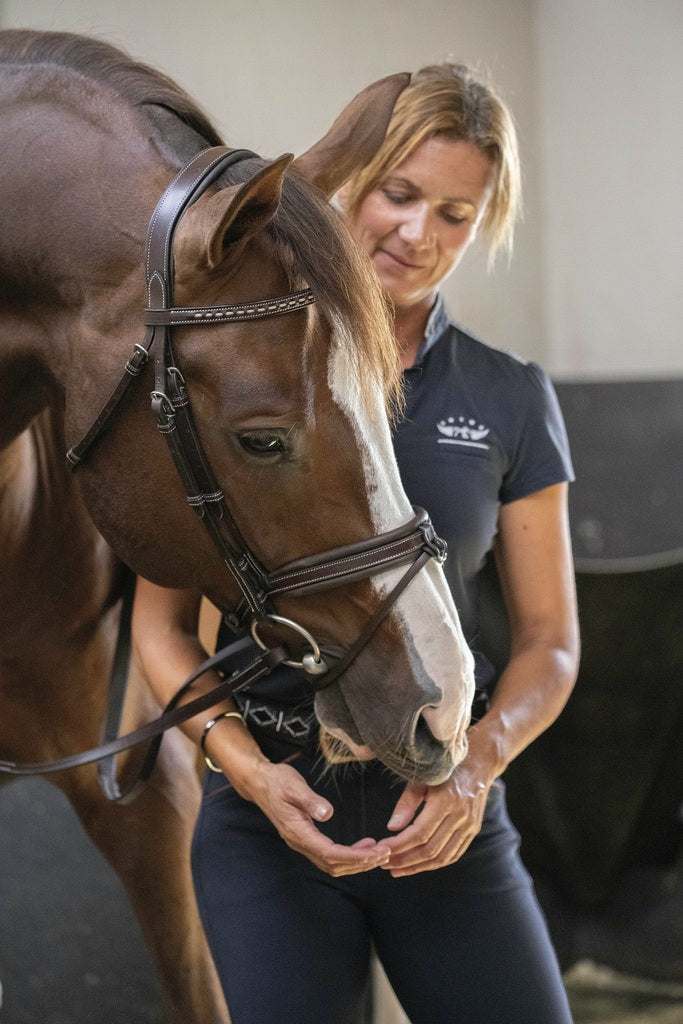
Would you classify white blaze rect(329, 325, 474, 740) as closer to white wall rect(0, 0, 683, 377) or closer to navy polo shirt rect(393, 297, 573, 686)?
navy polo shirt rect(393, 297, 573, 686)

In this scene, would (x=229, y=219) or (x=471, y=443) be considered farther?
(x=471, y=443)

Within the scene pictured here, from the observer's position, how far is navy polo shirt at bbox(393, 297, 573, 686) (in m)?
1.10

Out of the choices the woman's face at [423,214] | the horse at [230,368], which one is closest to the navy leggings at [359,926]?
the horse at [230,368]

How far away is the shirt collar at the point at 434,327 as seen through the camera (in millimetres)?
1178

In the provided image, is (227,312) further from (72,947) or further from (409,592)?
(72,947)

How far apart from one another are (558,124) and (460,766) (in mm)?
3723

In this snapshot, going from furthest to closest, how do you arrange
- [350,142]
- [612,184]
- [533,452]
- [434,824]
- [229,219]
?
[612,184]
[533,452]
[350,142]
[434,824]
[229,219]

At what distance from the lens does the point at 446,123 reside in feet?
3.84

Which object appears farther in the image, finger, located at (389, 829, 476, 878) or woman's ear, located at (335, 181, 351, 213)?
woman's ear, located at (335, 181, 351, 213)

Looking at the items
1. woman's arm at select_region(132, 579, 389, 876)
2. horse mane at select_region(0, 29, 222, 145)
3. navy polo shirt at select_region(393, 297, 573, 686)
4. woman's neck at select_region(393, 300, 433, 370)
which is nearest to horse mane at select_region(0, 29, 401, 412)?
horse mane at select_region(0, 29, 222, 145)

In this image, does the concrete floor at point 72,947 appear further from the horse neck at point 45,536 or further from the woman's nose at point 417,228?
the woman's nose at point 417,228

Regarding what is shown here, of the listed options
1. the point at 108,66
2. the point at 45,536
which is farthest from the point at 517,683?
the point at 108,66

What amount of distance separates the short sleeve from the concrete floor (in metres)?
1.50

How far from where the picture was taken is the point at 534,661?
1.13 m
